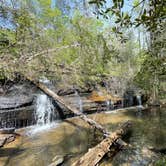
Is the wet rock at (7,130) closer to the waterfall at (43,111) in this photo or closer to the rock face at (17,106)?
the rock face at (17,106)

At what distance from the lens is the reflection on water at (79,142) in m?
6.91

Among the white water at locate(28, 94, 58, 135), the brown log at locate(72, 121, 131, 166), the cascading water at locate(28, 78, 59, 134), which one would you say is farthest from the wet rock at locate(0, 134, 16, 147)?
the brown log at locate(72, 121, 131, 166)

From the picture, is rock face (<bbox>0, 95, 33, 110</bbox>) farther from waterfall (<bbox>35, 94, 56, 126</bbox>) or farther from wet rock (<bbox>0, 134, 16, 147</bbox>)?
wet rock (<bbox>0, 134, 16, 147</bbox>)

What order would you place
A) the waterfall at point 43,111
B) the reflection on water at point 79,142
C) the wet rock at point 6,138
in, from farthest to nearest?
1. the waterfall at point 43,111
2. the wet rock at point 6,138
3. the reflection on water at point 79,142

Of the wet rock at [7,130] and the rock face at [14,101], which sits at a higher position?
the rock face at [14,101]

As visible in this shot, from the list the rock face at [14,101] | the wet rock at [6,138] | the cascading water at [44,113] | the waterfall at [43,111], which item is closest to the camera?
the wet rock at [6,138]

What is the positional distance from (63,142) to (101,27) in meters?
11.6

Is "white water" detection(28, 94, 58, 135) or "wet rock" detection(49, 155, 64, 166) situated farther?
"white water" detection(28, 94, 58, 135)

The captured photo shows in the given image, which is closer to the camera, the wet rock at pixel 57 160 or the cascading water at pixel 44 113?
the wet rock at pixel 57 160

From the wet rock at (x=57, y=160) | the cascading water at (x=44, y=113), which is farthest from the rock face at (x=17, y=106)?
the wet rock at (x=57, y=160)

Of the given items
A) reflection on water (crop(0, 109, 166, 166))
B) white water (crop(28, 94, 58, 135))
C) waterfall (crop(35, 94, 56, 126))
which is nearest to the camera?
reflection on water (crop(0, 109, 166, 166))

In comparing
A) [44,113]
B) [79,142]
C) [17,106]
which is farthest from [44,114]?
[79,142]

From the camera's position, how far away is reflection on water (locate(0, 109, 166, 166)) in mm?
6907

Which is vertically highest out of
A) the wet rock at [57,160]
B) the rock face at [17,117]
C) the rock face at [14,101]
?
the rock face at [14,101]
